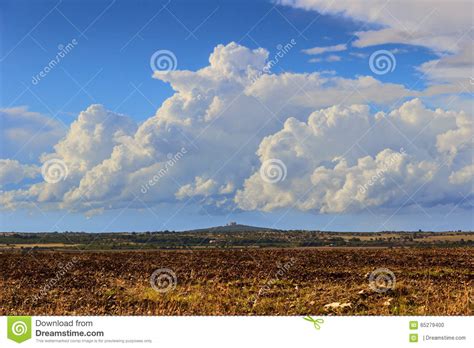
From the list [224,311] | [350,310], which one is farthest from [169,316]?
[350,310]

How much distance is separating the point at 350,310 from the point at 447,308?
9.25ft

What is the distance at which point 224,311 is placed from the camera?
17.7 m

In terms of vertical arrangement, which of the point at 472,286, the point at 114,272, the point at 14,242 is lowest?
the point at 472,286

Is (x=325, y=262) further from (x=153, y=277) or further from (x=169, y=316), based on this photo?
(x=169, y=316)

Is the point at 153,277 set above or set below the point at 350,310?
above

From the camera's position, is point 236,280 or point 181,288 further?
point 236,280
